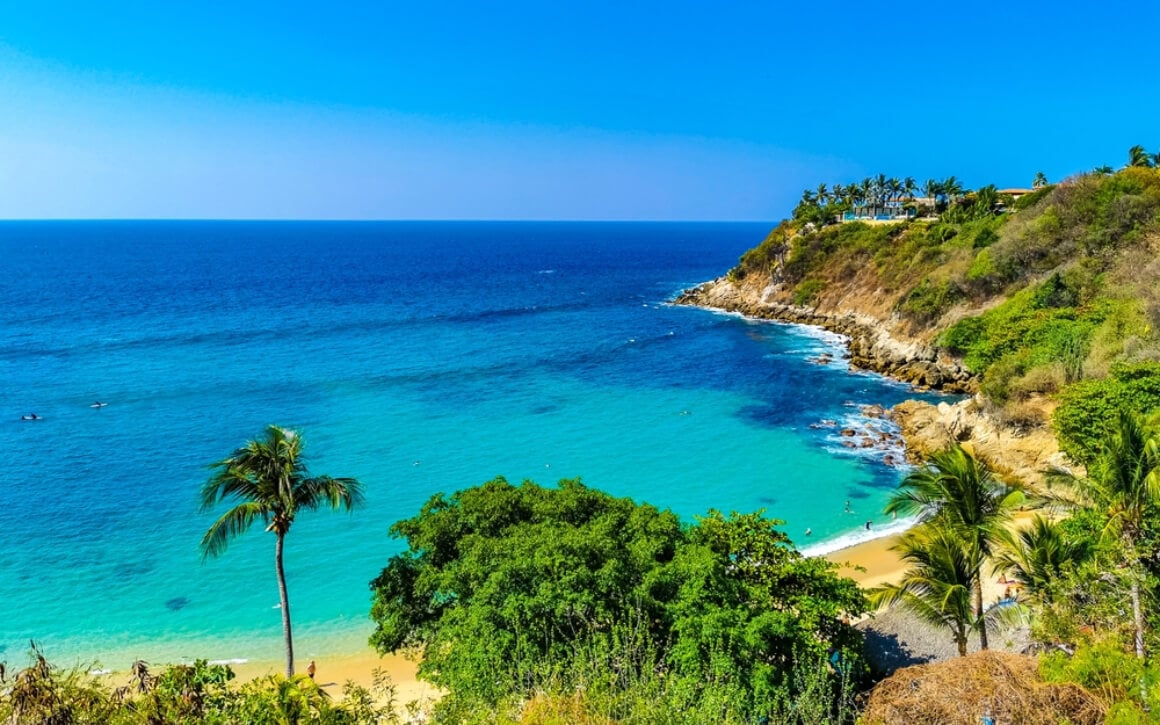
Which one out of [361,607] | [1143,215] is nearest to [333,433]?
[361,607]

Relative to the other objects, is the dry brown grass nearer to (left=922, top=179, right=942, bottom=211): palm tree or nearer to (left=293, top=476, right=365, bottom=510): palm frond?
(left=293, top=476, right=365, bottom=510): palm frond

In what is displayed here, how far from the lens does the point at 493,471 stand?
3969 cm

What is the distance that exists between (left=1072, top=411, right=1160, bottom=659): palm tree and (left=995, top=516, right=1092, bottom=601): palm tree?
127 centimetres

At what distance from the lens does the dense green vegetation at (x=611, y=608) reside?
45.9 ft

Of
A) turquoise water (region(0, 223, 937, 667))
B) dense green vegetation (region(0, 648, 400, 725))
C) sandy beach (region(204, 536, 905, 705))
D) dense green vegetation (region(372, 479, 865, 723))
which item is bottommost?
sandy beach (region(204, 536, 905, 705))

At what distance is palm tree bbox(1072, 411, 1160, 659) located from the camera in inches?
638

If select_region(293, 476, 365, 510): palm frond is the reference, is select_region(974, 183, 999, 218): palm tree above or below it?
above

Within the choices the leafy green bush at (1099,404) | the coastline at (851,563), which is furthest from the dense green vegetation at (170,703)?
the leafy green bush at (1099,404)

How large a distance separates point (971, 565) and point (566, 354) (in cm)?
5374

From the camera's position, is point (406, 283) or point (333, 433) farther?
point (406, 283)

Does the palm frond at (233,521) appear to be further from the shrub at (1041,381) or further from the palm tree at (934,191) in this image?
the palm tree at (934,191)

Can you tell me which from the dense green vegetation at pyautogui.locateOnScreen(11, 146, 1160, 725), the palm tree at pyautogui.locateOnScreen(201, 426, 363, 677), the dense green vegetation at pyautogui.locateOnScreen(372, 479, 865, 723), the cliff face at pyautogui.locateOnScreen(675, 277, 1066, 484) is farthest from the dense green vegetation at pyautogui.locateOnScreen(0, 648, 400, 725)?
the cliff face at pyautogui.locateOnScreen(675, 277, 1066, 484)

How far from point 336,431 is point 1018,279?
5652 centimetres

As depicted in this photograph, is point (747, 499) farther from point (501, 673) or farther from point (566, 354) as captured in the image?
point (566, 354)
